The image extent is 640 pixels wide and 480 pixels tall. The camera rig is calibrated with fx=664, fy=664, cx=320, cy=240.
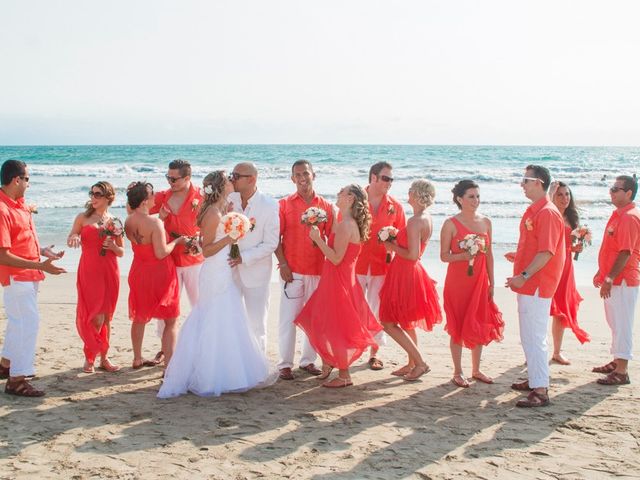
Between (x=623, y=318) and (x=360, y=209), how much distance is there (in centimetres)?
299

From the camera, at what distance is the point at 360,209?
6.43 m

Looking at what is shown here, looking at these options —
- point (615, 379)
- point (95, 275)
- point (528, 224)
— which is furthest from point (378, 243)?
point (95, 275)

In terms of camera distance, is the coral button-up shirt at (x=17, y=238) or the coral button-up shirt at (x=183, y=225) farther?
the coral button-up shirt at (x=183, y=225)

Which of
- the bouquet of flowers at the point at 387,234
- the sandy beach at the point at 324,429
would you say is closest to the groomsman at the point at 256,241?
the sandy beach at the point at 324,429

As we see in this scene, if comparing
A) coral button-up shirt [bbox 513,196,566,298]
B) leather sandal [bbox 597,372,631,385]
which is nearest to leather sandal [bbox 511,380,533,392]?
leather sandal [bbox 597,372,631,385]

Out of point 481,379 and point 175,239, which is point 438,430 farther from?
point 175,239

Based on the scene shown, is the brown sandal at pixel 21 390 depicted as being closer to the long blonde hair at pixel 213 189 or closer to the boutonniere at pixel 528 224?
the long blonde hair at pixel 213 189

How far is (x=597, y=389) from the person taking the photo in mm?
6641

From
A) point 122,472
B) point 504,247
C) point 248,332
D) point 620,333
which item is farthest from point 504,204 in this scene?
point 122,472

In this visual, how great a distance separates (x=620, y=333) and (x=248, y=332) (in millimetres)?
3820

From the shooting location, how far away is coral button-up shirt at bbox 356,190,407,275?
748cm

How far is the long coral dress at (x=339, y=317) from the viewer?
21.0ft

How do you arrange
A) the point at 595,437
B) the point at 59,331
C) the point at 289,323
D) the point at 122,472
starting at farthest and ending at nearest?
the point at 59,331, the point at 289,323, the point at 595,437, the point at 122,472

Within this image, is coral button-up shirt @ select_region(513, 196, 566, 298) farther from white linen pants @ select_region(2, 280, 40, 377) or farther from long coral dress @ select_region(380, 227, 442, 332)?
white linen pants @ select_region(2, 280, 40, 377)
